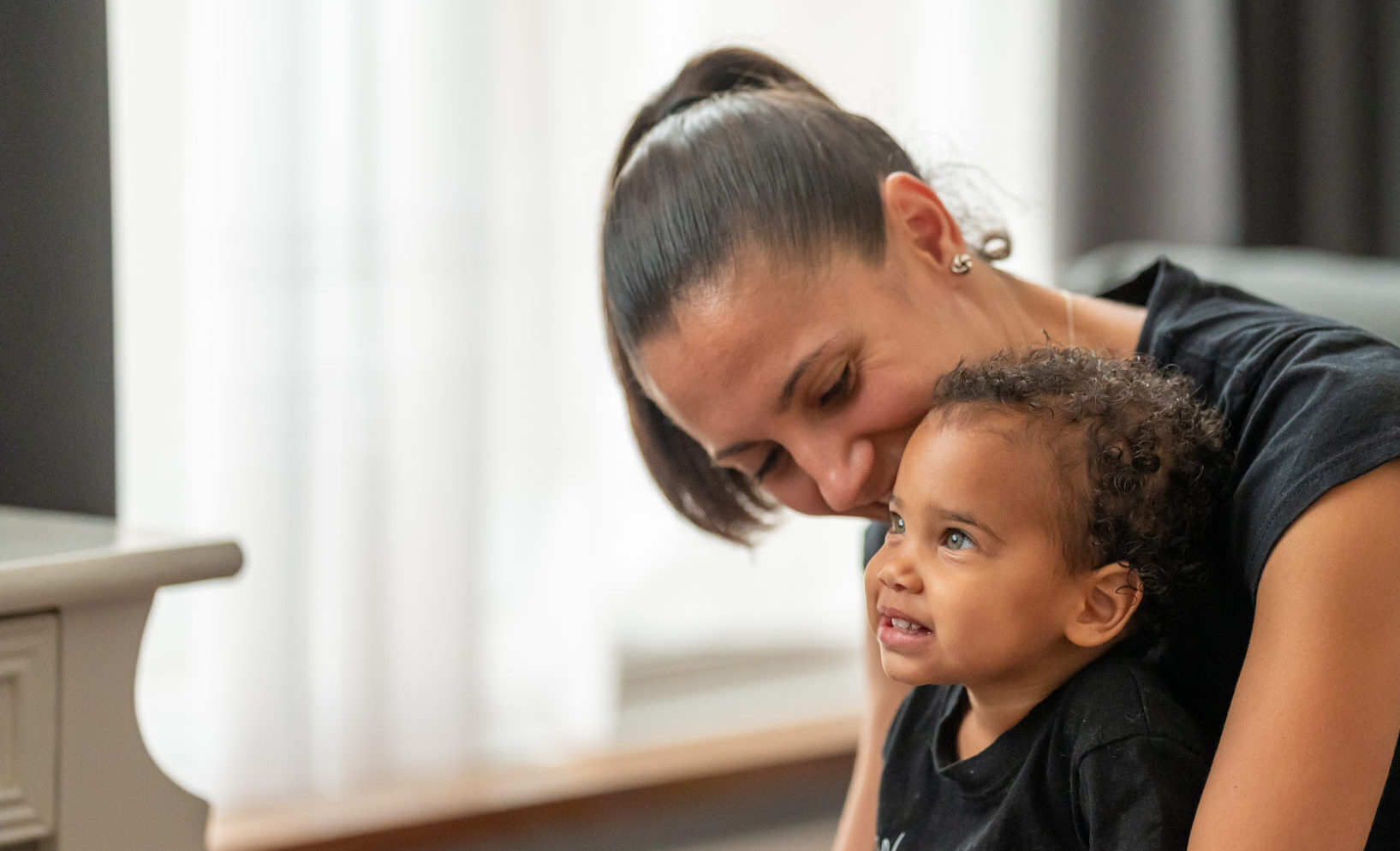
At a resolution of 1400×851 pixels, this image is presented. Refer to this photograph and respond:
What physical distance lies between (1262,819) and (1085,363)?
0.32 m

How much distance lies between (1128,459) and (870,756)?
471 millimetres

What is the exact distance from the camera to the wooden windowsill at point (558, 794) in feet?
6.25

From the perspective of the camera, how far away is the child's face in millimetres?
911

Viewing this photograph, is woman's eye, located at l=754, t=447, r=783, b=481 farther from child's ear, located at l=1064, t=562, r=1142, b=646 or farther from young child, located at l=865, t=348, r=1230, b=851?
child's ear, located at l=1064, t=562, r=1142, b=646

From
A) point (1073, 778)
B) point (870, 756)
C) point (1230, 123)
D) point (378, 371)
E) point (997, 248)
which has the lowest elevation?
point (870, 756)

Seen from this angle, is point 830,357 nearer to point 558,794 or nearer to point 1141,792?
point 1141,792

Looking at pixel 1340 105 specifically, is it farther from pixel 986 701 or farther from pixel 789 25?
pixel 986 701

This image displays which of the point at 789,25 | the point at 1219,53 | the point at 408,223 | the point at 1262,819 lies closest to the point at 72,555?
the point at 1262,819

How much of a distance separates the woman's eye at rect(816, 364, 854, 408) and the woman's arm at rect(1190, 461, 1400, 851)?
33 cm

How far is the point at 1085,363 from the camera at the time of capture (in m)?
0.96

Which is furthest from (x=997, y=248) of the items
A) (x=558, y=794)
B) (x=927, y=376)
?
(x=558, y=794)

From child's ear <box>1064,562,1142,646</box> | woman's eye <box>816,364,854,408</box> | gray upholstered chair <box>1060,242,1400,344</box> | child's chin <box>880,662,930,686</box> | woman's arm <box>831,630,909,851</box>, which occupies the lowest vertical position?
woman's arm <box>831,630,909,851</box>

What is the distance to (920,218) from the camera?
1.11 m

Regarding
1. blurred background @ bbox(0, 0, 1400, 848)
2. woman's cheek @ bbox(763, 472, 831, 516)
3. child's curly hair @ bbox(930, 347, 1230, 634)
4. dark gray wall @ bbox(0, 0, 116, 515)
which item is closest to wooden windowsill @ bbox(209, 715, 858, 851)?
blurred background @ bbox(0, 0, 1400, 848)
